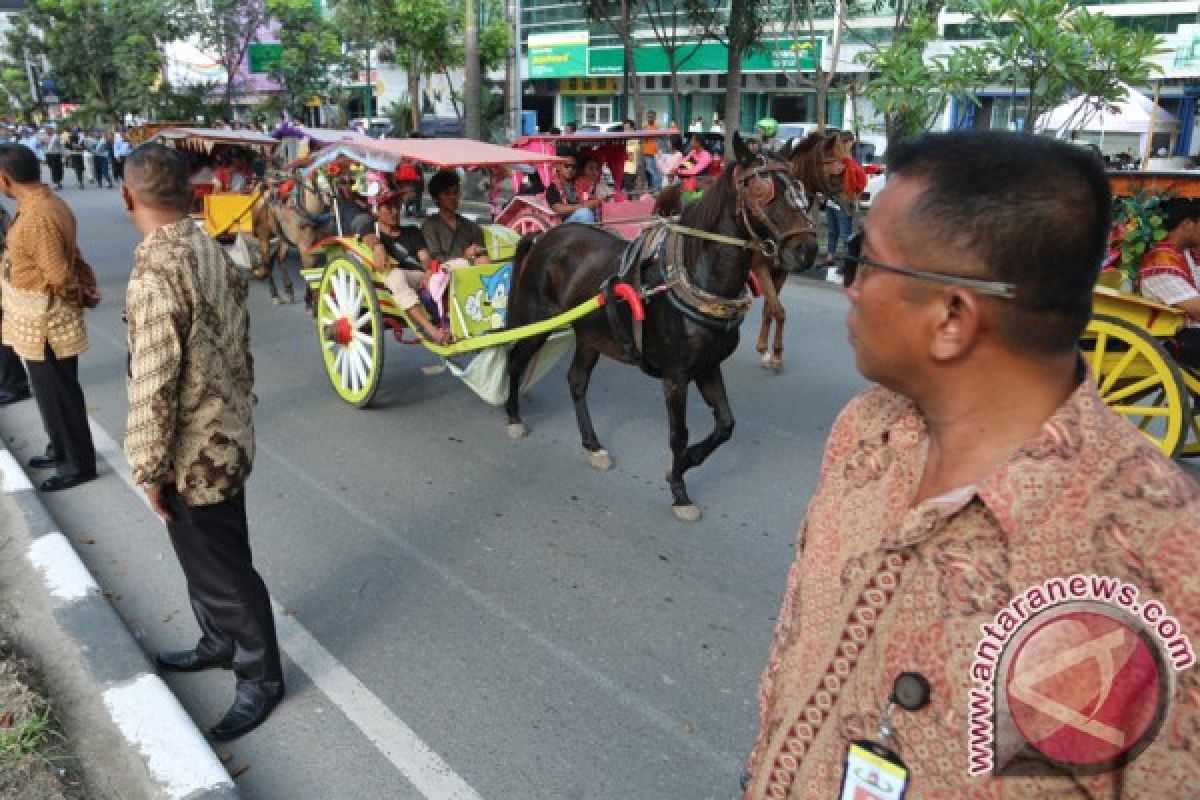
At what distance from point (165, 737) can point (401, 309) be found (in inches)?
Answer: 160

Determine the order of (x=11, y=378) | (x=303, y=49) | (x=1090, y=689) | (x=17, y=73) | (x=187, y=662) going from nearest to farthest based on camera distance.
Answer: (x=1090, y=689), (x=187, y=662), (x=11, y=378), (x=303, y=49), (x=17, y=73)

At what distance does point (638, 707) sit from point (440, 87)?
1992 inches

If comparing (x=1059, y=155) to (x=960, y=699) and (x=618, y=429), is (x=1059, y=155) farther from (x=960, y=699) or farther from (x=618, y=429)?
(x=618, y=429)

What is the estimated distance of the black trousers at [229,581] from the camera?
117 inches

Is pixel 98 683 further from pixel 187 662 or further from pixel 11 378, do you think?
pixel 11 378

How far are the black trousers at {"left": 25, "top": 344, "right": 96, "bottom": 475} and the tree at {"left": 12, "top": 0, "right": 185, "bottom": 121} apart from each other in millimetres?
29894

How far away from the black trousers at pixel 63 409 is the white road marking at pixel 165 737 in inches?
96.8

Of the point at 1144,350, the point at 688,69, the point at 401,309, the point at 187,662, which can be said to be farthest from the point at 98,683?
the point at 688,69

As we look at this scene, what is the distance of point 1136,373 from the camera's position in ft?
16.5

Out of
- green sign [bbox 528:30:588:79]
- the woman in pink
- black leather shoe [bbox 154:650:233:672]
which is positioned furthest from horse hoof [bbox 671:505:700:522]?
green sign [bbox 528:30:588:79]

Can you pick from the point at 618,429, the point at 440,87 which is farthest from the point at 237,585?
the point at 440,87

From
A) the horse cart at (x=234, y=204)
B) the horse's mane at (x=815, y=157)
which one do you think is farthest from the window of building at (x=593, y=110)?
the horse's mane at (x=815, y=157)

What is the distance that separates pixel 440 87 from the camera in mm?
49281

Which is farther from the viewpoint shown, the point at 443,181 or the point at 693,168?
the point at 693,168
